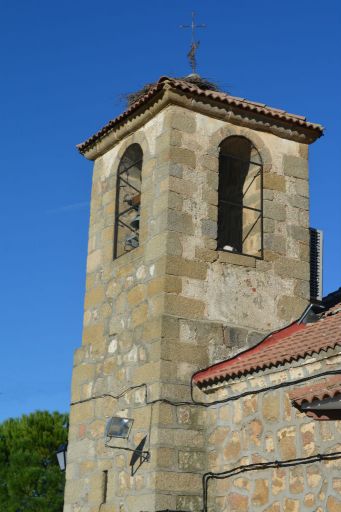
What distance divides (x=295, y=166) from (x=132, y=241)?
2.20 m

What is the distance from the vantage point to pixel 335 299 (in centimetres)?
1050

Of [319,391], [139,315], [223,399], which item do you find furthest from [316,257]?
[319,391]

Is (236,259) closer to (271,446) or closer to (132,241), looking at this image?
(132,241)

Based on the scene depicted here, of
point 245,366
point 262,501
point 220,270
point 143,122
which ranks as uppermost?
point 143,122

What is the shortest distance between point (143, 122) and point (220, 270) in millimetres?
2086

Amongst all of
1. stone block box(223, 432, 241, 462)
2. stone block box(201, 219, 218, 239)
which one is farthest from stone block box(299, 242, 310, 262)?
stone block box(223, 432, 241, 462)

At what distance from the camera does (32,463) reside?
19.6 meters

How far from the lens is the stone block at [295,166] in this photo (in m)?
10.6

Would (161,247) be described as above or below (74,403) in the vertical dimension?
above

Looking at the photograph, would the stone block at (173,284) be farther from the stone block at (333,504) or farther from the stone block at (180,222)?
the stone block at (333,504)

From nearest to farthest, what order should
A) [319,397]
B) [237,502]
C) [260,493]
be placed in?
[319,397], [260,493], [237,502]

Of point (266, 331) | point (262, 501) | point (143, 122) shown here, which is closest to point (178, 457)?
point (262, 501)

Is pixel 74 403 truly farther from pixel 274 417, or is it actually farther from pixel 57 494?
pixel 57 494

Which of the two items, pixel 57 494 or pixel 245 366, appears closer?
pixel 245 366
